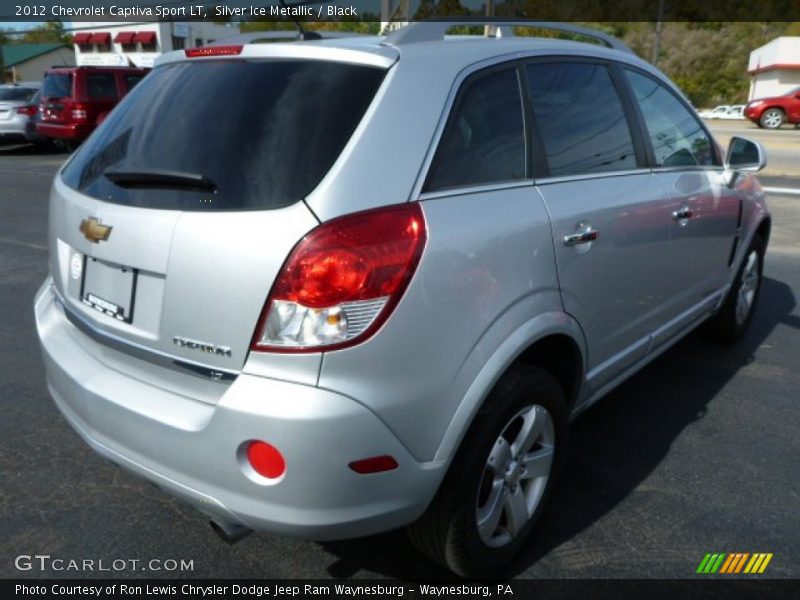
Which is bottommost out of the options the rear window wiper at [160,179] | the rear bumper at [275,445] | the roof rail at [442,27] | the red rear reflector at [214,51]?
the rear bumper at [275,445]

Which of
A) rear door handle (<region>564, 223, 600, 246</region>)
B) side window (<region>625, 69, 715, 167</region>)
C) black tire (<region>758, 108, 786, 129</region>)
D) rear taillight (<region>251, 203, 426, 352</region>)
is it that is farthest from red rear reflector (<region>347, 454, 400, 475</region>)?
black tire (<region>758, 108, 786, 129</region>)

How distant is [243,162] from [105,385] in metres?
0.83

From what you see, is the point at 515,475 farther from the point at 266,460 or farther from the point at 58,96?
the point at 58,96

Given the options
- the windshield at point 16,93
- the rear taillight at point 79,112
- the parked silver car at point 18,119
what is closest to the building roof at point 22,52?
the windshield at point 16,93

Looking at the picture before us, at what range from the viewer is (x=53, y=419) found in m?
3.56

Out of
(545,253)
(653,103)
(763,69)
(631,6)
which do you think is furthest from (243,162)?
(631,6)

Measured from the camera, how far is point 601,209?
2674 millimetres

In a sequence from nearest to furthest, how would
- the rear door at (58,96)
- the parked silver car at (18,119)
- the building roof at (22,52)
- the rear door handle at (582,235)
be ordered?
1. the rear door handle at (582,235)
2. the rear door at (58,96)
3. the parked silver car at (18,119)
4. the building roof at (22,52)

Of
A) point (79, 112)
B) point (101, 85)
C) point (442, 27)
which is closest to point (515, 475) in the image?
point (442, 27)

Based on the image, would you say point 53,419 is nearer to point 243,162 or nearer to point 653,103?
point 243,162

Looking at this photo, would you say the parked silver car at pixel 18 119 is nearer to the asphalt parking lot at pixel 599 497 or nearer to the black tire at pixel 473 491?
the asphalt parking lot at pixel 599 497

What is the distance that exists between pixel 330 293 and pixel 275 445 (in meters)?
0.42

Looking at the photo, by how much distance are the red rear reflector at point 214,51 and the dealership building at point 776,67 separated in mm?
47819

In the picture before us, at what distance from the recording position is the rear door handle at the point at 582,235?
Result: 2.48 metres
